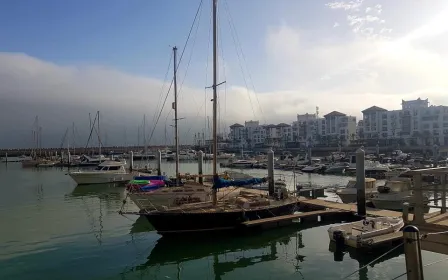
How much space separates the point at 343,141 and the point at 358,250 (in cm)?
14660

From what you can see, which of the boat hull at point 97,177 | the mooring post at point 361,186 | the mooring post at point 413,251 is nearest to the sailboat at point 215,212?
the mooring post at point 361,186

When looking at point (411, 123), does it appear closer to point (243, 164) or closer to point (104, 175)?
point (243, 164)

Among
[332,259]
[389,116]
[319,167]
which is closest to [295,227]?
[332,259]

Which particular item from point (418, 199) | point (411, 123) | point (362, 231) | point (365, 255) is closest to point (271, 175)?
point (362, 231)

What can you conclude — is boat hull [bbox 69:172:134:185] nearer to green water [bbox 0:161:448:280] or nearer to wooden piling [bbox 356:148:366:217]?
green water [bbox 0:161:448:280]

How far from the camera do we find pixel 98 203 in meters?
33.9

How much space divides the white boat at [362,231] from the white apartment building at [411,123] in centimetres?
11674

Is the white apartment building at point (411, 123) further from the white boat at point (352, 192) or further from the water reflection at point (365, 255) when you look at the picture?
the water reflection at point (365, 255)

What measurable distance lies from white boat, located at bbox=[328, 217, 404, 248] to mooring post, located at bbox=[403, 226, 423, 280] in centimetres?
1013

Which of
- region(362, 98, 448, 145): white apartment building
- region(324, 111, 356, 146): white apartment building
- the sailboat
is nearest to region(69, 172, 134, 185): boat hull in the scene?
the sailboat

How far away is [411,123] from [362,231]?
137 meters

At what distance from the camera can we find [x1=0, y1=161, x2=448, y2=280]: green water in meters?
15.0

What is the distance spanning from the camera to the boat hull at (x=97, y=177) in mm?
49656

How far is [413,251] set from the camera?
21.9ft
